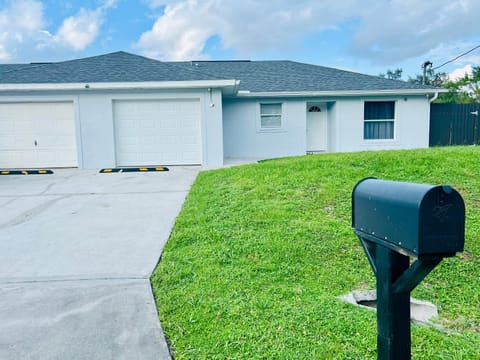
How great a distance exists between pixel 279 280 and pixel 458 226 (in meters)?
2.37

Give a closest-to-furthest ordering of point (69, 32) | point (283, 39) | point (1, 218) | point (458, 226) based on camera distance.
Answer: point (458, 226), point (1, 218), point (69, 32), point (283, 39)

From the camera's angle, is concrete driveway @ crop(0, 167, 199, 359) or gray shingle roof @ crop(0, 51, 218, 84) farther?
gray shingle roof @ crop(0, 51, 218, 84)

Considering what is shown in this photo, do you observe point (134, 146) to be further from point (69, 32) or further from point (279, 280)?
point (69, 32)

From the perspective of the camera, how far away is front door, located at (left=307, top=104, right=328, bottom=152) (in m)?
15.5

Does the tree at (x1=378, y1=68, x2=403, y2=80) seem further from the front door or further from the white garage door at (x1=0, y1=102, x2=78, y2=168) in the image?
the white garage door at (x1=0, y1=102, x2=78, y2=168)

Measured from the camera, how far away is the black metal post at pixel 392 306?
4.46ft

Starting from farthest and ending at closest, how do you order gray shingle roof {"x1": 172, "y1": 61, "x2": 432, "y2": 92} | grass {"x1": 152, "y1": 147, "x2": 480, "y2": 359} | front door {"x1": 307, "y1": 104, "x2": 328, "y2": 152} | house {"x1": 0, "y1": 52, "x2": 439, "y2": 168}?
front door {"x1": 307, "y1": 104, "x2": 328, "y2": 152}
gray shingle roof {"x1": 172, "y1": 61, "x2": 432, "y2": 92}
house {"x1": 0, "y1": 52, "x2": 439, "y2": 168}
grass {"x1": 152, "y1": 147, "x2": 480, "y2": 359}

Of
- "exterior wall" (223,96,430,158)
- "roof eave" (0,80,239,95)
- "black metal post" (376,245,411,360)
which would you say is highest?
"roof eave" (0,80,239,95)

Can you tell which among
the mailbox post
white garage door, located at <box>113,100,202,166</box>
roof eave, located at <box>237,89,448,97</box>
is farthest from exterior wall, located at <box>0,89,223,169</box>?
the mailbox post

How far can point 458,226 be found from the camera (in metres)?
1.16

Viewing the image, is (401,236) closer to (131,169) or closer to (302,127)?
(131,169)

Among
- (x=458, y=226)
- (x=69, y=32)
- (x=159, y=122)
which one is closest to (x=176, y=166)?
(x=159, y=122)

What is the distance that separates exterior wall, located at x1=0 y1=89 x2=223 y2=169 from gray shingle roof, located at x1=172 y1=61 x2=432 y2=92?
3237mm

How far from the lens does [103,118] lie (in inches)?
455
